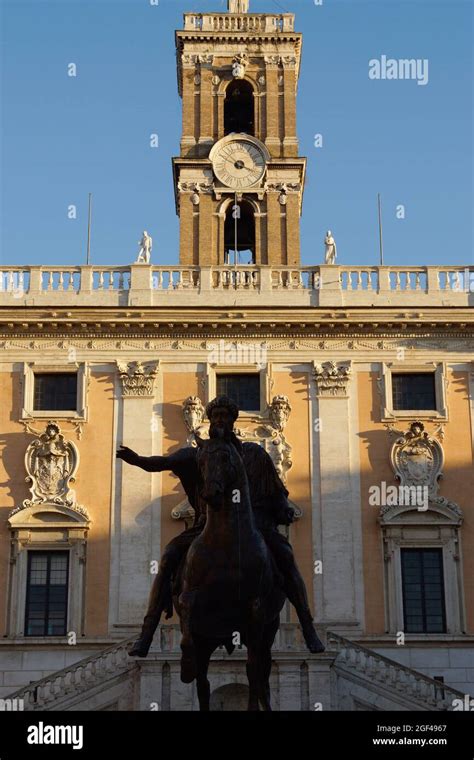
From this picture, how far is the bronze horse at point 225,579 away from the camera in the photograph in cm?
1805

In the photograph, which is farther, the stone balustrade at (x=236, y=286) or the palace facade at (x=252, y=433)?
the stone balustrade at (x=236, y=286)

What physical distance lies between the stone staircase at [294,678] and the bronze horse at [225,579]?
1541cm

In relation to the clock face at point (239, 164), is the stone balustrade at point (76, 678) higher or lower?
lower

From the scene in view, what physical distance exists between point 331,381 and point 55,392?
758cm

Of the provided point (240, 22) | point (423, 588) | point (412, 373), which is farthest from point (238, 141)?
point (423, 588)

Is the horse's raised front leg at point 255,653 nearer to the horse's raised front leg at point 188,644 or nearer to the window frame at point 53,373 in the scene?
the horse's raised front leg at point 188,644

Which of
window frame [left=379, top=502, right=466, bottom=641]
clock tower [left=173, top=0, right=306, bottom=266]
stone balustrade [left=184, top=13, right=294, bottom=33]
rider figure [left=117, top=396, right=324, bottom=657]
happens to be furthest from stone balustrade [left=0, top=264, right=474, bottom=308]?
rider figure [left=117, top=396, right=324, bottom=657]

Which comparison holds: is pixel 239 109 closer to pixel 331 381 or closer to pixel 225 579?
pixel 331 381

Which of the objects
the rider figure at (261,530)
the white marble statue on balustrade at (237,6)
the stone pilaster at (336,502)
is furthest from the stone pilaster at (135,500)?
the rider figure at (261,530)

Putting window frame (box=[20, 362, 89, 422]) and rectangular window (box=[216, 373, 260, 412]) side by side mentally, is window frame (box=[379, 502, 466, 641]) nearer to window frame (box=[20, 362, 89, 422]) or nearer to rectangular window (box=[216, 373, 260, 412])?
rectangular window (box=[216, 373, 260, 412])

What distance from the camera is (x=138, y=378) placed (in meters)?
41.1
